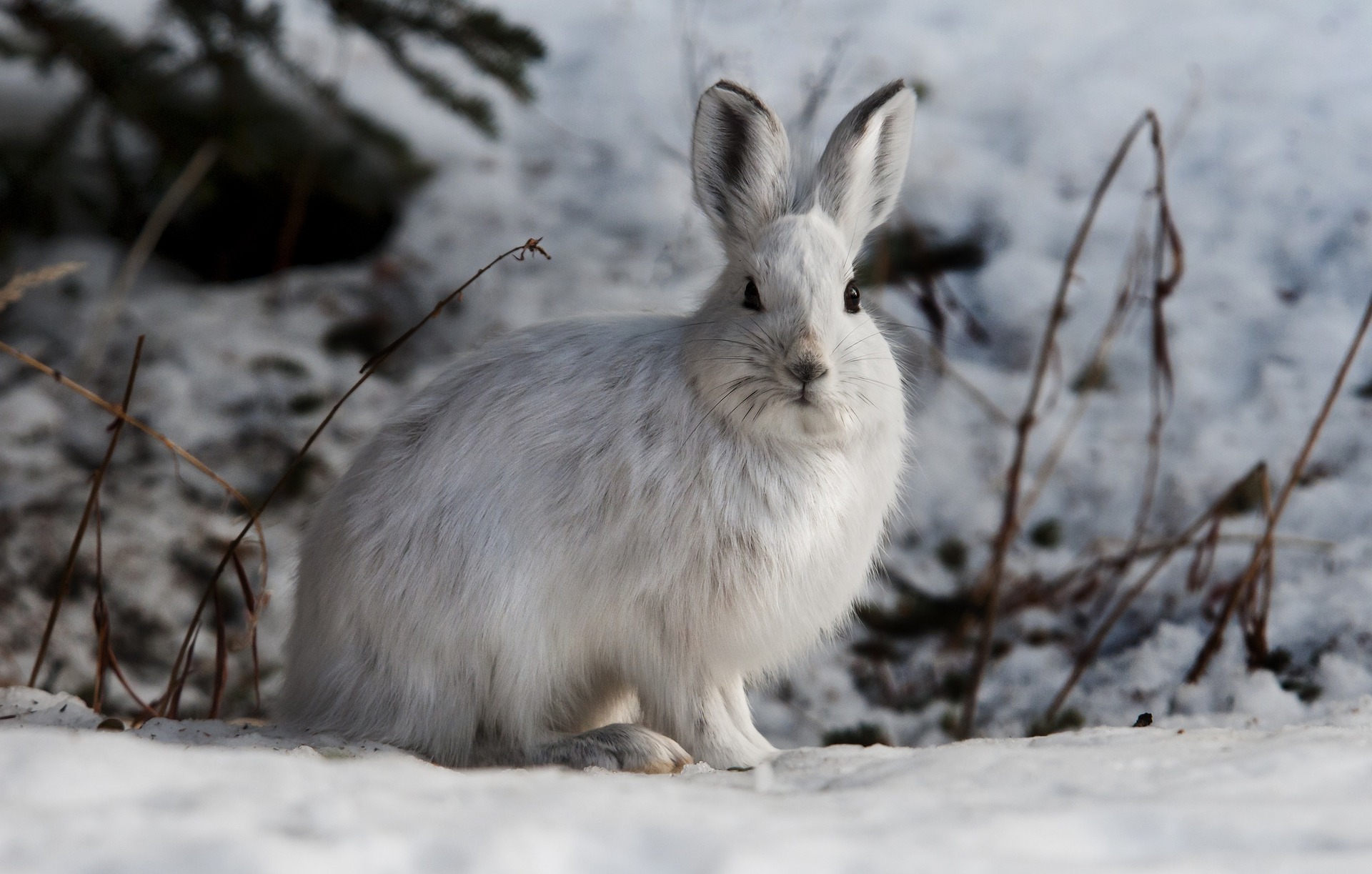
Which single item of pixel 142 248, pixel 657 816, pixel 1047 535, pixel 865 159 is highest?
pixel 142 248

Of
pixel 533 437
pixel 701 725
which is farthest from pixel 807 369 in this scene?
pixel 701 725

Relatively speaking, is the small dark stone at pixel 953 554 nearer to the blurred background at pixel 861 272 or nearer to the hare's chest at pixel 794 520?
the blurred background at pixel 861 272

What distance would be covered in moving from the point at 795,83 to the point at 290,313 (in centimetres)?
274

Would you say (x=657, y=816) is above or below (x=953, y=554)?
below

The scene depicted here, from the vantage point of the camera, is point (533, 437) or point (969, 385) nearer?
point (533, 437)

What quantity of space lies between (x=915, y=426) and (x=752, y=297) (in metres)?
2.30

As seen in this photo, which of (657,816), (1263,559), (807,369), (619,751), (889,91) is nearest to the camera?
(657,816)

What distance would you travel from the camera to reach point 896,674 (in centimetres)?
419

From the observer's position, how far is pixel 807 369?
256cm

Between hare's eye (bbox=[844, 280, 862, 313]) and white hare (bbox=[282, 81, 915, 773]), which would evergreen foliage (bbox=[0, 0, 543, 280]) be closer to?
white hare (bbox=[282, 81, 915, 773])

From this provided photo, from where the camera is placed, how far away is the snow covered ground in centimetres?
163

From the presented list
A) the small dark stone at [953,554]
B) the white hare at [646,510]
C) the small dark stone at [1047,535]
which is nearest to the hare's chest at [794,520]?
the white hare at [646,510]

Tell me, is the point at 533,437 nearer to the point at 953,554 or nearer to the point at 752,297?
the point at 752,297

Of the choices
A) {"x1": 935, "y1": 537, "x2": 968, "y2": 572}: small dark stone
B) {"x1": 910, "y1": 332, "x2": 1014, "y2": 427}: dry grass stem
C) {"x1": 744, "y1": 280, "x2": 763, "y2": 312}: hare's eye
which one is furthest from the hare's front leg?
{"x1": 910, "y1": 332, "x2": 1014, "y2": 427}: dry grass stem
